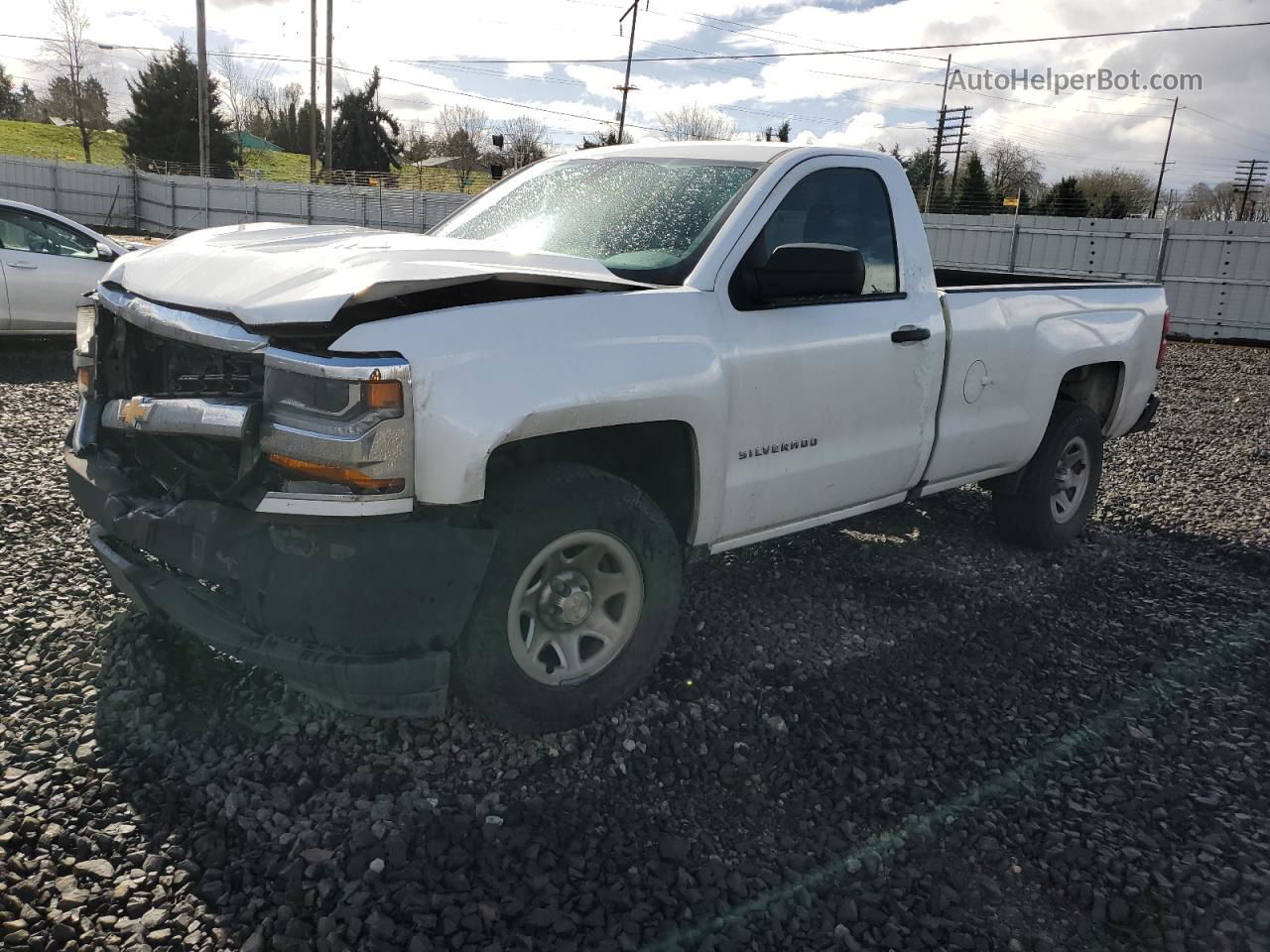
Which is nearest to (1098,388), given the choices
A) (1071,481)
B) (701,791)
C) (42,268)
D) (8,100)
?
(1071,481)

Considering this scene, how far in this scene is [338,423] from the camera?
248 centimetres

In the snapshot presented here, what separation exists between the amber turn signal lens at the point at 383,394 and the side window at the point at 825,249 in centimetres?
134

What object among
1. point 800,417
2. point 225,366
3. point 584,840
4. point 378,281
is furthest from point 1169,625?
point 225,366

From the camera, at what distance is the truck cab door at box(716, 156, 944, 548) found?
3.39 m

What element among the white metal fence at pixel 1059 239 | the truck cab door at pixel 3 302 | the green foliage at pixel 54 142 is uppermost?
the green foliage at pixel 54 142

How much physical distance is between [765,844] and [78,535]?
3.60m

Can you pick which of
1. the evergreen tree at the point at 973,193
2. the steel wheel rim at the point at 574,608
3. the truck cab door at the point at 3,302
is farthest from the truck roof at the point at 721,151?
the evergreen tree at the point at 973,193

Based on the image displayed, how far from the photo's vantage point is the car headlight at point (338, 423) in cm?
Result: 247

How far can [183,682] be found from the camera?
3.30 meters

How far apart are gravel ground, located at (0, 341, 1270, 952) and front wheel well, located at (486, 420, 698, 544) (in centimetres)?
71

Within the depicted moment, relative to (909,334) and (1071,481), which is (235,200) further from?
(909,334)

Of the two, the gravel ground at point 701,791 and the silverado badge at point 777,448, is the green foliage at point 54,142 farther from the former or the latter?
the silverado badge at point 777,448

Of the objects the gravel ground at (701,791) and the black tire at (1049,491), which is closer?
the gravel ground at (701,791)

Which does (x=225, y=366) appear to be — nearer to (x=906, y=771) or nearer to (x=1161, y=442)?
(x=906, y=771)
